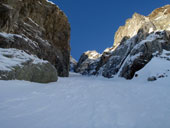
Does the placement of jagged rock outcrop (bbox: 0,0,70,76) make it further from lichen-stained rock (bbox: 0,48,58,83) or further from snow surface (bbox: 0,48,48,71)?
lichen-stained rock (bbox: 0,48,58,83)

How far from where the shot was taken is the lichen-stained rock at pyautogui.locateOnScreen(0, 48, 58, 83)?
658 centimetres

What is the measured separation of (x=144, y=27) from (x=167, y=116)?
108ft

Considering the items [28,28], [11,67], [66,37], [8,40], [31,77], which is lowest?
[31,77]

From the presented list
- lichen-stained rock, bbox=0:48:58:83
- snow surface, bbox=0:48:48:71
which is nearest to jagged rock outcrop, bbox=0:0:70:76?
snow surface, bbox=0:48:48:71

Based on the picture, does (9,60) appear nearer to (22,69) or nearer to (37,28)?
(22,69)

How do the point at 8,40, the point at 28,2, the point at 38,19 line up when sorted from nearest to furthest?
the point at 8,40
the point at 28,2
the point at 38,19

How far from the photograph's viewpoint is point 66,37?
38.4 meters

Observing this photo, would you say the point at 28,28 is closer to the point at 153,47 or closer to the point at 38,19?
the point at 38,19

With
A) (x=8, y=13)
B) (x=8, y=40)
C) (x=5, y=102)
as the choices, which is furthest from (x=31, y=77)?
(x=8, y=13)

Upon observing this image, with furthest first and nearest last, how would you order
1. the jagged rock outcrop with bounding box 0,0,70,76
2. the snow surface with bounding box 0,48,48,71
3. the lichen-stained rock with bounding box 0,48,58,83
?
the jagged rock outcrop with bounding box 0,0,70,76 < the snow surface with bounding box 0,48,48,71 < the lichen-stained rock with bounding box 0,48,58,83

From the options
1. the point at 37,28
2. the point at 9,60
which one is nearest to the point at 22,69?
the point at 9,60

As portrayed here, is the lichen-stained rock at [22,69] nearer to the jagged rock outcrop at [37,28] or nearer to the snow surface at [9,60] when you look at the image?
the snow surface at [9,60]

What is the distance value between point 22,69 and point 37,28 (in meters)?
22.7

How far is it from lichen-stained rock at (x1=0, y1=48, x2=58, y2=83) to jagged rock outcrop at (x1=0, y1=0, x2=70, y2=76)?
25.7 feet
